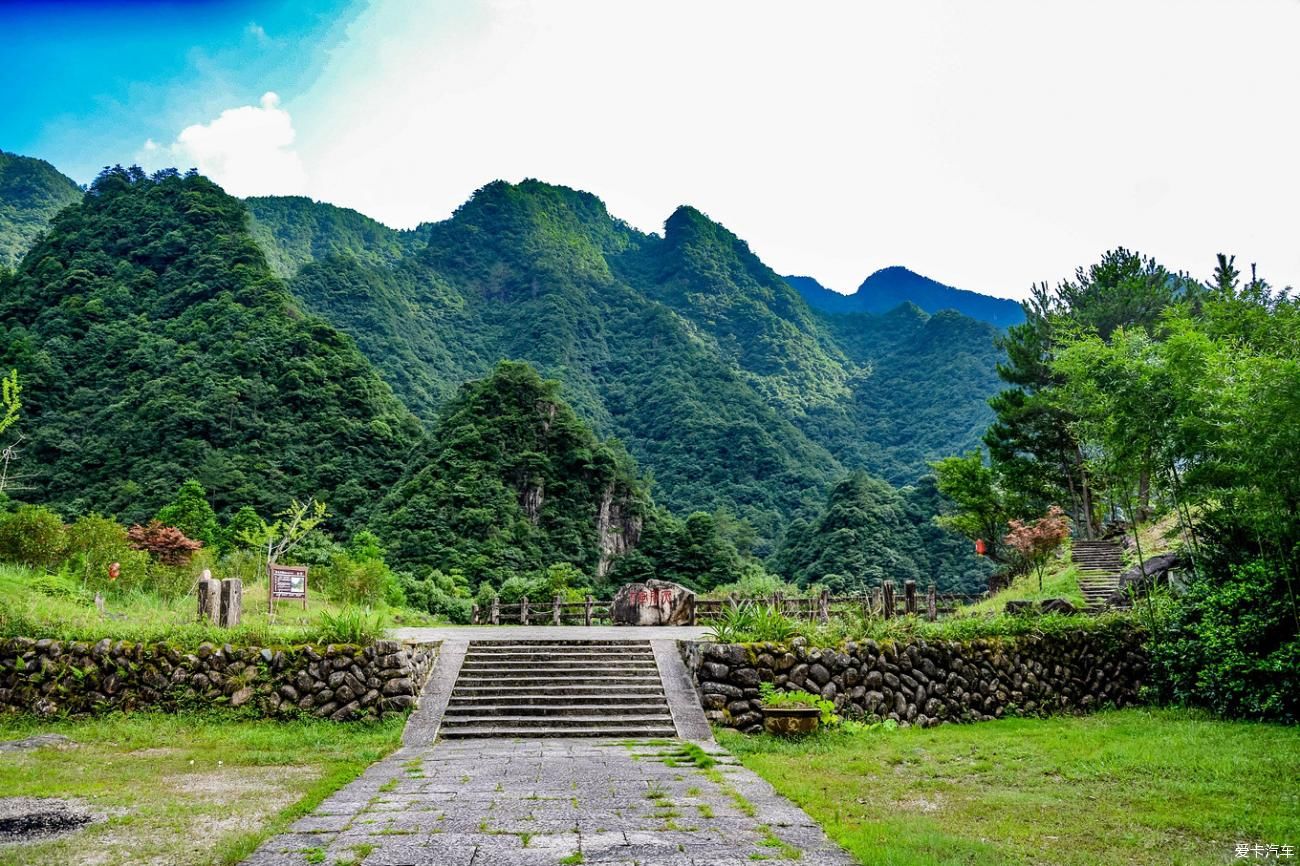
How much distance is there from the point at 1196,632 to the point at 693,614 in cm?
1087

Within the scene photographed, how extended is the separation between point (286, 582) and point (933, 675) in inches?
444

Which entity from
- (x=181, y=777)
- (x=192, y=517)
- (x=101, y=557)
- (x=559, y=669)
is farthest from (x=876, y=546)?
(x=181, y=777)

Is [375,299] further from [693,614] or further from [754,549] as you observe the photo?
[693,614]

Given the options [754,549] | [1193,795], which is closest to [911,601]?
[1193,795]

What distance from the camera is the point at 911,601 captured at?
60.3 ft

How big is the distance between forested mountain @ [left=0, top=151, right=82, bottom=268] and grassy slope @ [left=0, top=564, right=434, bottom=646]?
251ft

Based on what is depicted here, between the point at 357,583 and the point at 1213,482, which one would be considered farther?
the point at 357,583

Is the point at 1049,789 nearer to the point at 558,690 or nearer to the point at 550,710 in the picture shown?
Answer: the point at 550,710

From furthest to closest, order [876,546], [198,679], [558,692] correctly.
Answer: [876,546] < [558,692] < [198,679]

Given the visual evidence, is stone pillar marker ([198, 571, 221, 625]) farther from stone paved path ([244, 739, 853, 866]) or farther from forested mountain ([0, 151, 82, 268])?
forested mountain ([0, 151, 82, 268])

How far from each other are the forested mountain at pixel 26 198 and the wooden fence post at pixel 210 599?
80.0 meters

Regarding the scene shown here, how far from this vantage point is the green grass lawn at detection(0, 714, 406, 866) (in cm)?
521

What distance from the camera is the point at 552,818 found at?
238 inches

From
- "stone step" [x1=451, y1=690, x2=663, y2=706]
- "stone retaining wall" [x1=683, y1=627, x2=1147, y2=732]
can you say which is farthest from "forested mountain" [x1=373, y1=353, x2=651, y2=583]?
"stone retaining wall" [x1=683, y1=627, x2=1147, y2=732]
